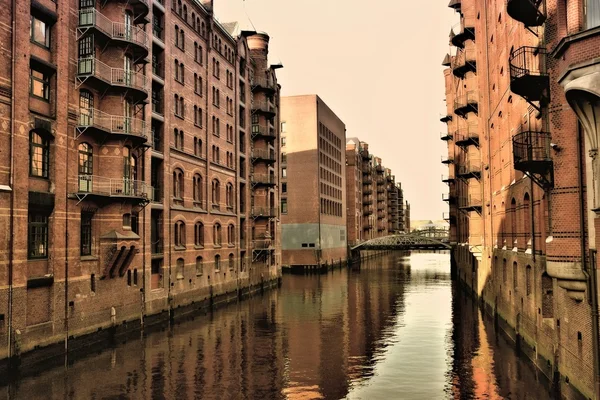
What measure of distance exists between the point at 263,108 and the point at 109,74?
27227 millimetres

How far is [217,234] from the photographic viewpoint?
43.7 metres

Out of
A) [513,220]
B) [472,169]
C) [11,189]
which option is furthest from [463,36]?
[11,189]

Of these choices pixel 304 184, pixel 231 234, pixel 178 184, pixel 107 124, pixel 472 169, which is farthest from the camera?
pixel 304 184

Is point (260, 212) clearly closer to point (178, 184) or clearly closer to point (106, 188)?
point (178, 184)

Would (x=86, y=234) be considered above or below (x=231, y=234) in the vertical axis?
above

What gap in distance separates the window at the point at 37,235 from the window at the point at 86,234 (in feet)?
8.89

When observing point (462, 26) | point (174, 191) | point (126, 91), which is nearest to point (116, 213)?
point (126, 91)

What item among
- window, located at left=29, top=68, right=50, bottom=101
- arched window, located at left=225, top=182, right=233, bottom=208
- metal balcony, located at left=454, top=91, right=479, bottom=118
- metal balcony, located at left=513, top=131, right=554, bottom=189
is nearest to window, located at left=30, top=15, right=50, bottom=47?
window, located at left=29, top=68, right=50, bottom=101

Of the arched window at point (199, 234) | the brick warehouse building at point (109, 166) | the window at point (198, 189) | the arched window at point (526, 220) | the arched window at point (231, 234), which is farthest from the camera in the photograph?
the arched window at point (231, 234)

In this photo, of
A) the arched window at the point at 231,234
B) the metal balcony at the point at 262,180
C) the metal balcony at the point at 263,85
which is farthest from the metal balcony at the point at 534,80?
the metal balcony at the point at 263,85

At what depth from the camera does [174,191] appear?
120 feet

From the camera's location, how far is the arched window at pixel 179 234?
121ft

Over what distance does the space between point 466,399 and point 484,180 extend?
Result: 25.6 metres

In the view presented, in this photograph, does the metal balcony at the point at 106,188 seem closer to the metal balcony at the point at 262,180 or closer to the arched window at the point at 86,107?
the arched window at the point at 86,107
